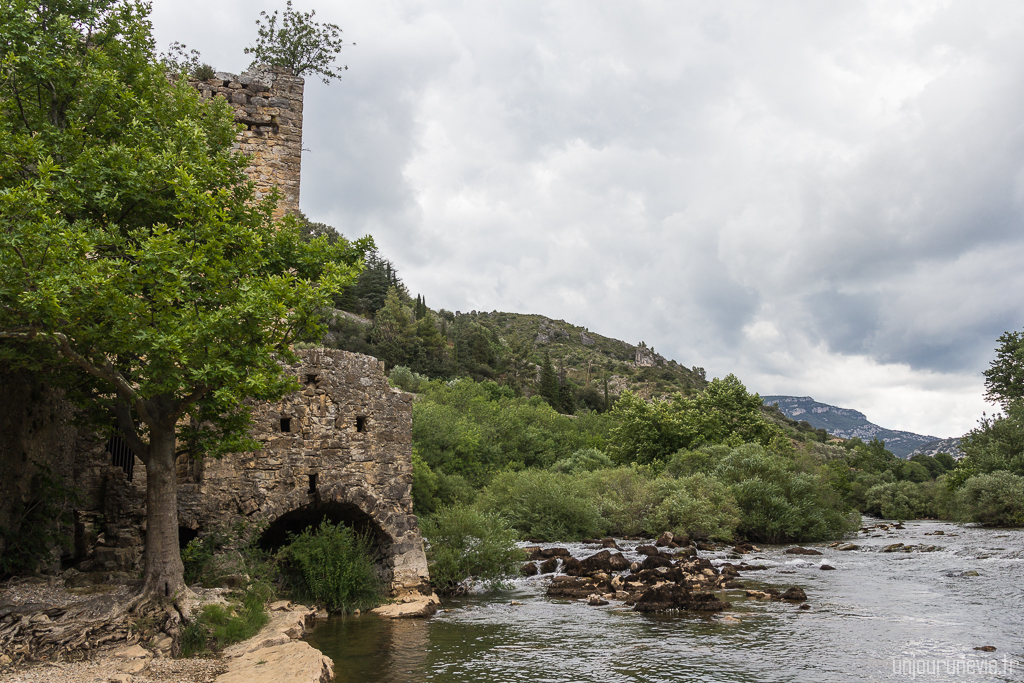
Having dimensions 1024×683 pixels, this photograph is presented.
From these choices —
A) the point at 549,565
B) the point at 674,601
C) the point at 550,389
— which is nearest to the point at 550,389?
the point at 550,389

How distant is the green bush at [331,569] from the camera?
1209 cm

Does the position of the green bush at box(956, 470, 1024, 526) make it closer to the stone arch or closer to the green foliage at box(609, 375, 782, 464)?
the green foliage at box(609, 375, 782, 464)

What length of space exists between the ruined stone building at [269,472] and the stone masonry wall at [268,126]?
4.88 meters

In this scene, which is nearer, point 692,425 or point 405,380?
point 692,425

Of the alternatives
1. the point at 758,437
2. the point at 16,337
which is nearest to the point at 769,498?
the point at 758,437

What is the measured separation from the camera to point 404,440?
13711mm

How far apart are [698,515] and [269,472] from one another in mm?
18033

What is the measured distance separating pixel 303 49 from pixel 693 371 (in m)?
126

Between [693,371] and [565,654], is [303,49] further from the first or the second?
[693,371]

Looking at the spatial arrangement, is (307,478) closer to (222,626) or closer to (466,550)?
(222,626)

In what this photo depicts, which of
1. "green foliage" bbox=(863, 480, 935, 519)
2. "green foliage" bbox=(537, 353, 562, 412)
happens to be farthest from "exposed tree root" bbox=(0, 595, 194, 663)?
"green foliage" bbox=(537, 353, 562, 412)

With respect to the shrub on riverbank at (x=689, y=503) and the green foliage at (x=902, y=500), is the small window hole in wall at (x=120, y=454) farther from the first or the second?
the green foliage at (x=902, y=500)

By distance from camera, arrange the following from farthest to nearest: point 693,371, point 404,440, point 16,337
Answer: point 693,371
point 404,440
point 16,337

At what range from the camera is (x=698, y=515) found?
82.4 ft
